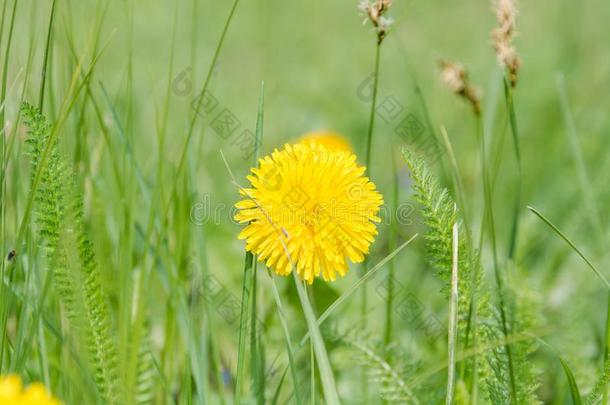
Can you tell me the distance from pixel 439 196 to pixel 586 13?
2.72m

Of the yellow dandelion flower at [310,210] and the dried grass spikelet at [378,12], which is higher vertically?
the dried grass spikelet at [378,12]

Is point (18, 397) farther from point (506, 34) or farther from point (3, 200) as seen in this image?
point (506, 34)

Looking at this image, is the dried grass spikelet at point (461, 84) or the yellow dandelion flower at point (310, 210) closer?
the yellow dandelion flower at point (310, 210)

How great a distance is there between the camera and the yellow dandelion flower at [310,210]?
3.69ft

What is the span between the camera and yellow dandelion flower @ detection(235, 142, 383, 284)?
3.69ft

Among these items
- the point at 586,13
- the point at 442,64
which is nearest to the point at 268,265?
the point at 442,64

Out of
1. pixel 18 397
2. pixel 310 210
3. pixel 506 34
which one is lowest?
pixel 18 397

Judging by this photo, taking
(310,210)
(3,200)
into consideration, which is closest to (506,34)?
(310,210)

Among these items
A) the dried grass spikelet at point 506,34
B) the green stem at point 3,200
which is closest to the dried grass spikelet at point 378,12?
the dried grass spikelet at point 506,34

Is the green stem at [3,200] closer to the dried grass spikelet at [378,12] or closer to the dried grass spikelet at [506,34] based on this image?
the dried grass spikelet at [378,12]

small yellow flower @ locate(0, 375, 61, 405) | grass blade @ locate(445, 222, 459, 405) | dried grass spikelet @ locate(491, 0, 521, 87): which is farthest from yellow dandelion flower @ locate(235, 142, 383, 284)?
small yellow flower @ locate(0, 375, 61, 405)

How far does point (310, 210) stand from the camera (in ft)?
3.80

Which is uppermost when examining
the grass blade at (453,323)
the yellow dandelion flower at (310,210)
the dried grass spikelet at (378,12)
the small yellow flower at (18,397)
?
the dried grass spikelet at (378,12)

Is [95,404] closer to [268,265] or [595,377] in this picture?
[268,265]
